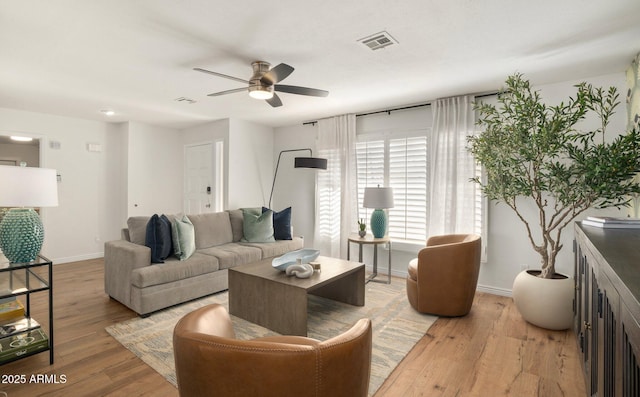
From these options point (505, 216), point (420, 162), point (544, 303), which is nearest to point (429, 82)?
point (420, 162)

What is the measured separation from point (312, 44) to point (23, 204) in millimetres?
2434

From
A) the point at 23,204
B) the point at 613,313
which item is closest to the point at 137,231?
the point at 23,204

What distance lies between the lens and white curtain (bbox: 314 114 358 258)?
16.5ft

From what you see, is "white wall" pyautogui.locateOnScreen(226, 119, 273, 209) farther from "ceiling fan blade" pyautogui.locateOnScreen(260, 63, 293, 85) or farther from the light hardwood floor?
"ceiling fan blade" pyautogui.locateOnScreen(260, 63, 293, 85)

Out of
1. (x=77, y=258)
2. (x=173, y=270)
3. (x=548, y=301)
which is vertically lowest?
(x=77, y=258)

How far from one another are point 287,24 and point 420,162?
2779 millimetres

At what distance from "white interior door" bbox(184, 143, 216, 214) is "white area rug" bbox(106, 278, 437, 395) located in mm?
2696

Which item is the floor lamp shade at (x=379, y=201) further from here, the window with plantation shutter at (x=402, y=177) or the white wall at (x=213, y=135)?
the white wall at (x=213, y=135)

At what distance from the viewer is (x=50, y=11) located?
7.10 feet

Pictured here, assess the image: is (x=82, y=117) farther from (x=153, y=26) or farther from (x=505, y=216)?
(x=505, y=216)

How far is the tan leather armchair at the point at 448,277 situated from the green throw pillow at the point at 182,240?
8.32 feet

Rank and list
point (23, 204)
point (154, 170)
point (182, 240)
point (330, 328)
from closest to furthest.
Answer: point (23, 204), point (330, 328), point (182, 240), point (154, 170)

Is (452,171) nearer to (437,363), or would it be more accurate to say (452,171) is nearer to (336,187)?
(336,187)

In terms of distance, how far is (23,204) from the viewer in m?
2.19
